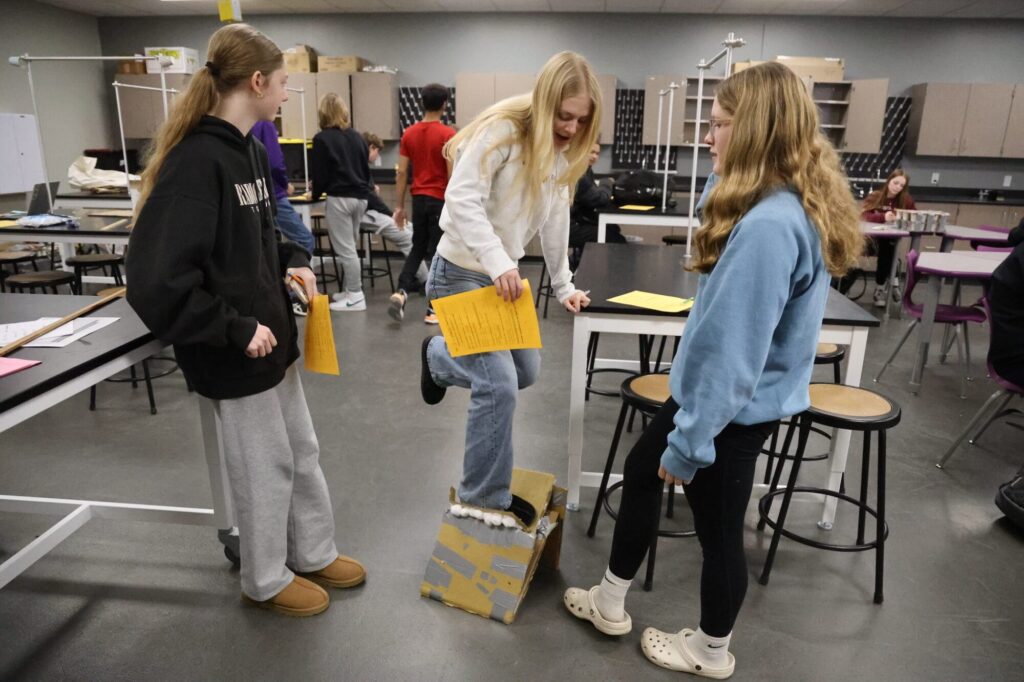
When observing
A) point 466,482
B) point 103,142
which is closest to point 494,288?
point 466,482

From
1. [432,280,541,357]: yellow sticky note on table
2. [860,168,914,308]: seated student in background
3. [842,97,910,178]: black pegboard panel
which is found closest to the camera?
[432,280,541,357]: yellow sticky note on table

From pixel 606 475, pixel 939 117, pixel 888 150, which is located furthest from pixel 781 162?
pixel 888 150

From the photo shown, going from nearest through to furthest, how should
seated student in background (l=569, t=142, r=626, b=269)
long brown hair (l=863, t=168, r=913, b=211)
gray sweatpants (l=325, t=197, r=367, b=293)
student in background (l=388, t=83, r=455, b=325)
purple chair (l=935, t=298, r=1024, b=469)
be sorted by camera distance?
purple chair (l=935, t=298, r=1024, b=469)
seated student in background (l=569, t=142, r=626, b=269)
student in background (l=388, t=83, r=455, b=325)
gray sweatpants (l=325, t=197, r=367, b=293)
long brown hair (l=863, t=168, r=913, b=211)

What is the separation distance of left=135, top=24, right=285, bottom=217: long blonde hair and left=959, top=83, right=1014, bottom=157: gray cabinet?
7963 mm

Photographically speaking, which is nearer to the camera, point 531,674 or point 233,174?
point 233,174

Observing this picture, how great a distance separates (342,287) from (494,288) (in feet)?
14.6

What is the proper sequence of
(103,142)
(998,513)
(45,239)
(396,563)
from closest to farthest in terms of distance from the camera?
(396,563) → (998,513) → (45,239) → (103,142)

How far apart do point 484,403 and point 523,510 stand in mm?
345

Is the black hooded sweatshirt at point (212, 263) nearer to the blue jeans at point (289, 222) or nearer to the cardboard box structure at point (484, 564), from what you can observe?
Result: the cardboard box structure at point (484, 564)

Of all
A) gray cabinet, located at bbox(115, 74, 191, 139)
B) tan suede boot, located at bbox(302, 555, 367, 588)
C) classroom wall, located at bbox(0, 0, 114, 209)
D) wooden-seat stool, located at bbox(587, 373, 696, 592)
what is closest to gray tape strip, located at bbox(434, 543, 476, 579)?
tan suede boot, located at bbox(302, 555, 367, 588)

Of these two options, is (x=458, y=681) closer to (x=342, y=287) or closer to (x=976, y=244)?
(x=342, y=287)

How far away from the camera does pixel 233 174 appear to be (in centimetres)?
138

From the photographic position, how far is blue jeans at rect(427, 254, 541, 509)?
1733 mm

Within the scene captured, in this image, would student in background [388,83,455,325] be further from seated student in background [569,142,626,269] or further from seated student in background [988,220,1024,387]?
seated student in background [988,220,1024,387]
